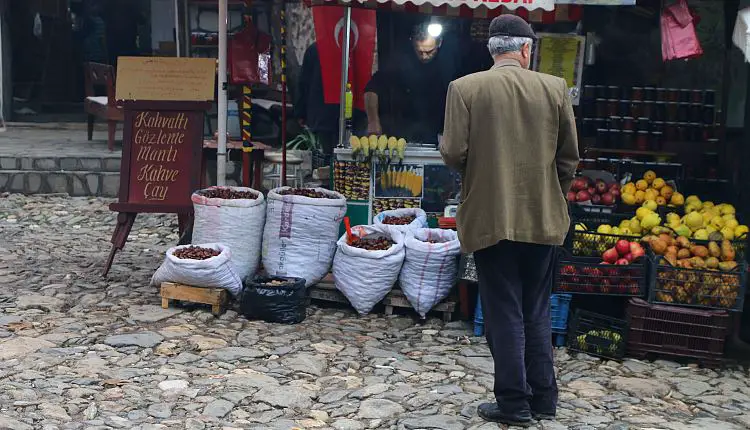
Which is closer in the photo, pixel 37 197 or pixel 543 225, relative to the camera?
pixel 543 225

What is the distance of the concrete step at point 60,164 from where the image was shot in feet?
40.6

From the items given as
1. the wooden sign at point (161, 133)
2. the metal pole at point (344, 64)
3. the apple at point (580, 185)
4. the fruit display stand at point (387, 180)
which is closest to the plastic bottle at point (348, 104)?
the metal pole at point (344, 64)

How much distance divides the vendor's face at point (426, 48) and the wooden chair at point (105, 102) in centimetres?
481

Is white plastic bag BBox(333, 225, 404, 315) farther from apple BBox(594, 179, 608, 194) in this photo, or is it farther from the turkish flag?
the turkish flag

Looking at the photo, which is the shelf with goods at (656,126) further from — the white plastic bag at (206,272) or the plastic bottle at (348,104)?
the white plastic bag at (206,272)

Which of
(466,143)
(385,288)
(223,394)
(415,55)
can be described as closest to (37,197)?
(415,55)

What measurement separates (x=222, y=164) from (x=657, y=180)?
3.87 meters

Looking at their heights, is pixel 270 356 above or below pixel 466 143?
below

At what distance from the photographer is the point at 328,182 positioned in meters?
9.63

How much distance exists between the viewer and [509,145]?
4.96 m

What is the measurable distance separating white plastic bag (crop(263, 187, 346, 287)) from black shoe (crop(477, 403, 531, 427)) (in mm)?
2564

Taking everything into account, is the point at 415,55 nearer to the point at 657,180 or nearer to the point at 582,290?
the point at 657,180

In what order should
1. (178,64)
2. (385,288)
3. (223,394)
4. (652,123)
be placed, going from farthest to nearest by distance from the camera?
1. (652,123)
2. (178,64)
3. (385,288)
4. (223,394)

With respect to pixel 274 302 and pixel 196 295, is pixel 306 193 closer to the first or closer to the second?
pixel 274 302
